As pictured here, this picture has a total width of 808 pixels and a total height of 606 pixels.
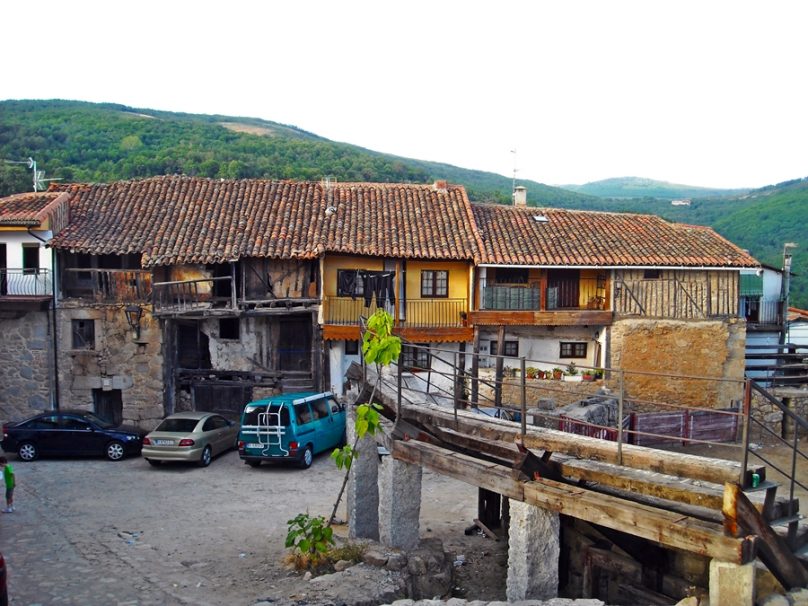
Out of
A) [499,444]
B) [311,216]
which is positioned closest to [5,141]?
[311,216]

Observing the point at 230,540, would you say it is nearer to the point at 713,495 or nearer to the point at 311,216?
the point at 713,495

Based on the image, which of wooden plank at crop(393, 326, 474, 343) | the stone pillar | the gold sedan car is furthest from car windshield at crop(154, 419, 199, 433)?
the stone pillar

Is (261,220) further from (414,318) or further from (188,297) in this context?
(414,318)

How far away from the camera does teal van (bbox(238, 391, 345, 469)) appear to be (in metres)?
19.5

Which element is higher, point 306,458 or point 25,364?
point 25,364

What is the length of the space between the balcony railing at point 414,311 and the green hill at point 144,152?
22.6 metres

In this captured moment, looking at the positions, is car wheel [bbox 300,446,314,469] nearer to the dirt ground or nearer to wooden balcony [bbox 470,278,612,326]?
the dirt ground

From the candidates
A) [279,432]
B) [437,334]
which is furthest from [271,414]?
[437,334]

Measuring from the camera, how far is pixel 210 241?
24.1m

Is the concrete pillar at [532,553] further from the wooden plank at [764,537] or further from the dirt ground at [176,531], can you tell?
the wooden plank at [764,537]

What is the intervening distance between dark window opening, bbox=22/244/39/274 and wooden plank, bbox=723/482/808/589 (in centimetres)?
2203

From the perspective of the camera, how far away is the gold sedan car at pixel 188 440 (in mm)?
19828

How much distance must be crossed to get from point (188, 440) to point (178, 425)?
0.94 meters

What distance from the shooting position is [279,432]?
1950 cm
